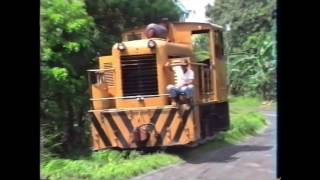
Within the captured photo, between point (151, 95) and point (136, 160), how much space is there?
0.42 meters

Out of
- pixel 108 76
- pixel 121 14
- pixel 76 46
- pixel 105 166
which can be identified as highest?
pixel 121 14

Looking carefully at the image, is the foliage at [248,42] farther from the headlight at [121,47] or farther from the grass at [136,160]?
the headlight at [121,47]

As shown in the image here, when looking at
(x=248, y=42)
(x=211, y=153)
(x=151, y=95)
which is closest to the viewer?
(x=248, y=42)

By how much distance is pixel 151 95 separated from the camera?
2588 millimetres

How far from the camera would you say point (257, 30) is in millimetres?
1578

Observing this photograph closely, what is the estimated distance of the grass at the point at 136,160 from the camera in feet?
6.53

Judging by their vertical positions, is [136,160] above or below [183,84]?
below

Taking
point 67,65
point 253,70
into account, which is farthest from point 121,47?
point 253,70

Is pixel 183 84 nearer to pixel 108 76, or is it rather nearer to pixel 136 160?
pixel 108 76

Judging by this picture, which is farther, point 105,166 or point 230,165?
point 105,166

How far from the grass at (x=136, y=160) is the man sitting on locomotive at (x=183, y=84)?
0.28 meters
